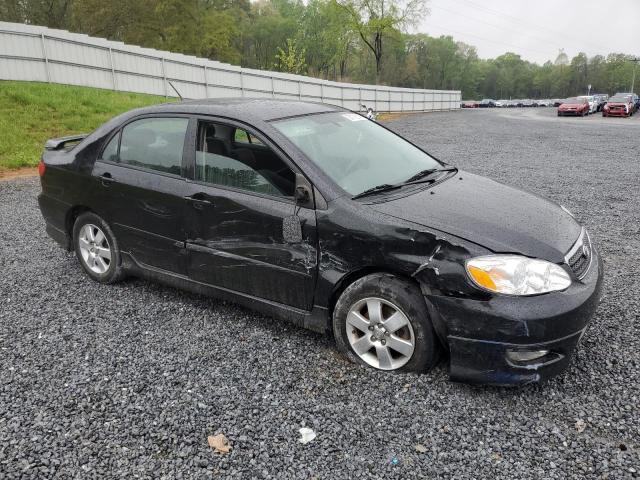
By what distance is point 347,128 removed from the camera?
406 centimetres

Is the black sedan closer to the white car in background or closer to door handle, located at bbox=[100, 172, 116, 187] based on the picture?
door handle, located at bbox=[100, 172, 116, 187]

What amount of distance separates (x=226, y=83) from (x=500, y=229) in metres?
21.8

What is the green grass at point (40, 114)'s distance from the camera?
1176 centimetres

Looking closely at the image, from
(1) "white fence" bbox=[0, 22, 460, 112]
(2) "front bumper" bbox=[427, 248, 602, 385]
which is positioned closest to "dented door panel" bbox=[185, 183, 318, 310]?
(2) "front bumper" bbox=[427, 248, 602, 385]

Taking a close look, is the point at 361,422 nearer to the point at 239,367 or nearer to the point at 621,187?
the point at 239,367

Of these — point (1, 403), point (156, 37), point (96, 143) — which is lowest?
point (1, 403)

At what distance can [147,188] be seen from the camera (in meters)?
4.03

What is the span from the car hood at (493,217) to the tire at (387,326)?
43 cm

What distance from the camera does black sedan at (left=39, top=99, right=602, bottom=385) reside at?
2789 mm

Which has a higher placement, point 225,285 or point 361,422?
point 225,285

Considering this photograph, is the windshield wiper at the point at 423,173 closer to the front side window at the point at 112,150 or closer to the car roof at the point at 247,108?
the car roof at the point at 247,108

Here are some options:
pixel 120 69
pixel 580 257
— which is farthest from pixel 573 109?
pixel 580 257

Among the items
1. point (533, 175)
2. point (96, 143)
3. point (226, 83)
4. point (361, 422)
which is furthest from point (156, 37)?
point (361, 422)

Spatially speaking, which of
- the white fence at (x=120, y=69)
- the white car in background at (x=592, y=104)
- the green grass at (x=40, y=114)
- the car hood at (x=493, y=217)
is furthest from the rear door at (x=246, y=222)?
the white car in background at (x=592, y=104)
